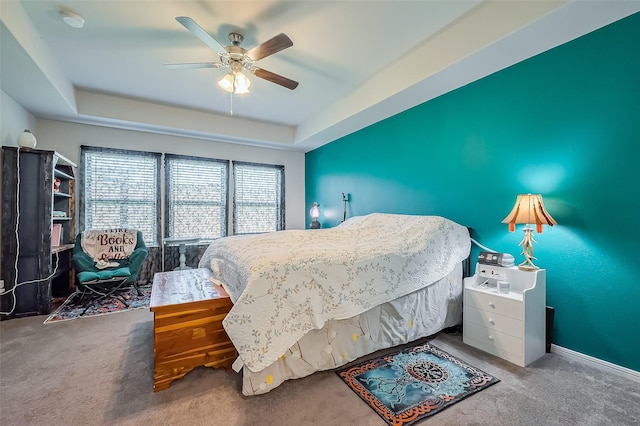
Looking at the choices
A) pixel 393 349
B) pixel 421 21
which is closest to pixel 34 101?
pixel 421 21

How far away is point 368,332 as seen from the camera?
220cm

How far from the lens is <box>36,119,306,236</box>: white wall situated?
416 cm

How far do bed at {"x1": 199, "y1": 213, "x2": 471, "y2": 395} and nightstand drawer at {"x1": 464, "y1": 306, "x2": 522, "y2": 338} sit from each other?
253 mm

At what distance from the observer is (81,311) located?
3232 mm

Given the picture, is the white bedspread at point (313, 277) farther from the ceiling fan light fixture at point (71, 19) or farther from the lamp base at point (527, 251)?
the ceiling fan light fixture at point (71, 19)

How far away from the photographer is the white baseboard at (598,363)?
194 centimetres

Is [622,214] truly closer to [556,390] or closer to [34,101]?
[556,390]

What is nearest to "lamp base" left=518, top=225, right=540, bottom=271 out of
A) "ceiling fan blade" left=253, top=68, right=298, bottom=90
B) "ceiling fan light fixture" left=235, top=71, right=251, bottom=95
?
"ceiling fan blade" left=253, top=68, right=298, bottom=90

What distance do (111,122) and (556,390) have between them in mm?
5806

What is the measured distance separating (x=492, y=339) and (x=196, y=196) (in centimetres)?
480

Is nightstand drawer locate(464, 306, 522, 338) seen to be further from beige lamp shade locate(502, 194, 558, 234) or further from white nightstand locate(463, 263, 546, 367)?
beige lamp shade locate(502, 194, 558, 234)

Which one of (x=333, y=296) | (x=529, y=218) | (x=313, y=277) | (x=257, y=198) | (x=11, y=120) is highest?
(x=11, y=120)

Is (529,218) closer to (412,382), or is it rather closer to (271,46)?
(412,382)

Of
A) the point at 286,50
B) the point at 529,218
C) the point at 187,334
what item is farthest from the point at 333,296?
the point at 286,50
